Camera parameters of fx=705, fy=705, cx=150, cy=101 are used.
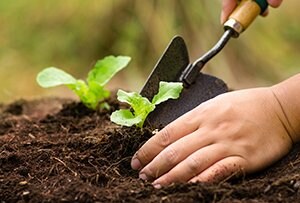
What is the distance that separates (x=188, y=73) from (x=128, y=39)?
5.81 feet

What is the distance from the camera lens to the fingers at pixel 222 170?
1.36m

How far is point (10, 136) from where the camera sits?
1779mm

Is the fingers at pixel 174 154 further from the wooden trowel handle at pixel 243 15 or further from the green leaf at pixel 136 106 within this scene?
the wooden trowel handle at pixel 243 15

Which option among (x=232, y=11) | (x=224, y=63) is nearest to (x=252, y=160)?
(x=232, y=11)

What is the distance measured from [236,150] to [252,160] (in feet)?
0.13

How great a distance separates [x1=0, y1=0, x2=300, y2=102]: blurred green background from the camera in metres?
3.46

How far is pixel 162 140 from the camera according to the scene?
144 centimetres

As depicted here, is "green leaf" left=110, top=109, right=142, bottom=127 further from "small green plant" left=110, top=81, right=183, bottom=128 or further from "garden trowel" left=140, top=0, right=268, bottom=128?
"garden trowel" left=140, top=0, right=268, bottom=128

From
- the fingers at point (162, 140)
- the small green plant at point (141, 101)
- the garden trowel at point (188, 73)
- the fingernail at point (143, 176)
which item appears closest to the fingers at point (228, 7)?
the garden trowel at point (188, 73)

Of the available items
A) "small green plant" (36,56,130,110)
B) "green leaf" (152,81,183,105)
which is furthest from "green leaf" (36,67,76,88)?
"green leaf" (152,81,183,105)

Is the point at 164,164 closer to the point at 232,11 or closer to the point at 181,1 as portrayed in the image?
the point at 232,11

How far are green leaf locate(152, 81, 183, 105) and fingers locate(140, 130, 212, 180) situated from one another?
0.16 metres

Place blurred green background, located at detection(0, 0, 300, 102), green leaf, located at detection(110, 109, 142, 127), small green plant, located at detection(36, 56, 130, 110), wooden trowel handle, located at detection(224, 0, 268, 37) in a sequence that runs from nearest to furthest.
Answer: green leaf, located at detection(110, 109, 142, 127) < wooden trowel handle, located at detection(224, 0, 268, 37) < small green plant, located at detection(36, 56, 130, 110) < blurred green background, located at detection(0, 0, 300, 102)

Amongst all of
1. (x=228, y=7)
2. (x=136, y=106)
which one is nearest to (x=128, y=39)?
(x=228, y=7)
